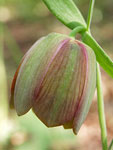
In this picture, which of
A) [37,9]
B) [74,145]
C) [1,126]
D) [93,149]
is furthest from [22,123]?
[37,9]

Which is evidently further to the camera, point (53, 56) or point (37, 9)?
point (37, 9)

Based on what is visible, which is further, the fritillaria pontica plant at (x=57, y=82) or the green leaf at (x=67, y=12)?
the green leaf at (x=67, y=12)

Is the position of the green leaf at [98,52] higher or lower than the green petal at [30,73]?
lower

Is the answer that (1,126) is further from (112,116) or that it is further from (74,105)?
(74,105)

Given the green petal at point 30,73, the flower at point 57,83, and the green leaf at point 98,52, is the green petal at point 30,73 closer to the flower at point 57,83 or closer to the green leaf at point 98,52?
the flower at point 57,83

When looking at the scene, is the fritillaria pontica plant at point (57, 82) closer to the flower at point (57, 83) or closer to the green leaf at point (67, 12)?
the flower at point (57, 83)

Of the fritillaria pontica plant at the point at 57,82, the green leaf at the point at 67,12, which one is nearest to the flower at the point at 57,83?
the fritillaria pontica plant at the point at 57,82

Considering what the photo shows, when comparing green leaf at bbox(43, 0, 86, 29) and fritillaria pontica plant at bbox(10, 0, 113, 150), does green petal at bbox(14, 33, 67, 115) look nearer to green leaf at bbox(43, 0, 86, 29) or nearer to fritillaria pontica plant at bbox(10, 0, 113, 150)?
fritillaria pontica plant at bbox(10, 0, 113, 150)

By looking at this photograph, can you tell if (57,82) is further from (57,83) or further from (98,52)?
(98,52)
